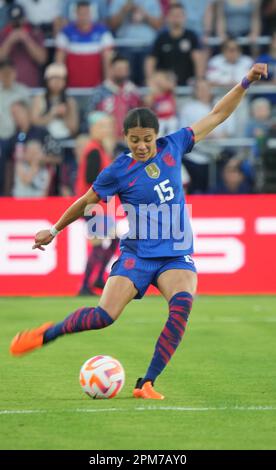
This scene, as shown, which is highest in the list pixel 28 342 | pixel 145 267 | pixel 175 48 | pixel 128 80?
pixel 175 48

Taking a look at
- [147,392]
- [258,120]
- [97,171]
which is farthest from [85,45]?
[147,392]

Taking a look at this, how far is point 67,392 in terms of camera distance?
863 cm

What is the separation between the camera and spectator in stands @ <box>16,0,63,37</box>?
814 inches

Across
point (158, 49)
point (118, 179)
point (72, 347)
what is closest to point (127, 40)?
point (158, 49)

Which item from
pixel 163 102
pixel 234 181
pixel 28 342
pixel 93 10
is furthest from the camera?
pixel 93 10

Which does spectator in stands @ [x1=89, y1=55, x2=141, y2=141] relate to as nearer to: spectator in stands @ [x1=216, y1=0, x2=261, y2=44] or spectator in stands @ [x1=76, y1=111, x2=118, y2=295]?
spectator in stands @ [x1=216, y1=0, x2=261, y2=44]

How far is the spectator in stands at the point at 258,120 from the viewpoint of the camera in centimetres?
1927

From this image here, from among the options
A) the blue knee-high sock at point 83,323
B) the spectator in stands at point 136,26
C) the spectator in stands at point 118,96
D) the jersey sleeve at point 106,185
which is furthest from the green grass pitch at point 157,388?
the spectator in stands at point 136,26

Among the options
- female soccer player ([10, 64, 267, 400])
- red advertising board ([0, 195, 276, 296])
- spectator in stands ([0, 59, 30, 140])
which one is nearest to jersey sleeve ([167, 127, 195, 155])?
female soccer player ([10, 64, 267, 400])

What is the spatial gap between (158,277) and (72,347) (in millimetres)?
3351

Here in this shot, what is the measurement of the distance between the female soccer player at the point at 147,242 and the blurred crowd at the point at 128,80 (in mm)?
9753

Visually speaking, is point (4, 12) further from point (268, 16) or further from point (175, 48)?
point (268, 16)

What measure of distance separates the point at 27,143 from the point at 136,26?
3.53m

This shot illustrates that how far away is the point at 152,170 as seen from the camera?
8.53m
